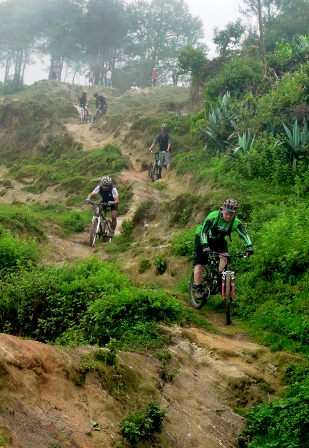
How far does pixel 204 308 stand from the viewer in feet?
30.9

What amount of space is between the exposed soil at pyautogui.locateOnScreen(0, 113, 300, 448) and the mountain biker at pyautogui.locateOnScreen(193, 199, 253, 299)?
947 millimetres

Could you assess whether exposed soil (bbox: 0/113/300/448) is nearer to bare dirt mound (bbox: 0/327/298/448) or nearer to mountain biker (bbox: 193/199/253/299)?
bare dirt mound (bbox: 0/327/298/448)

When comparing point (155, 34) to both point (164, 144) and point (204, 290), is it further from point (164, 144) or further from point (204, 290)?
point (204, 290)

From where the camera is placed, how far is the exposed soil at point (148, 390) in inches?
172

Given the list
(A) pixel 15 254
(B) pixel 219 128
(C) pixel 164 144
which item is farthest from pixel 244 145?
(A) pixel 15 254

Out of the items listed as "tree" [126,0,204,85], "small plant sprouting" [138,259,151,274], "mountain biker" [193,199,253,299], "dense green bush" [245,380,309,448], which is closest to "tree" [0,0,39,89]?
"tree" [126,0,204,85]

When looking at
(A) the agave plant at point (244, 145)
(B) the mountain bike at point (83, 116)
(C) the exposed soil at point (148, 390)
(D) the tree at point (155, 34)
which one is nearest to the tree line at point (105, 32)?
(D) the tree at point (155, 34)

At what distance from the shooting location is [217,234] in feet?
29.5

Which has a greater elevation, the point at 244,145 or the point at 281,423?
the point at 244,145

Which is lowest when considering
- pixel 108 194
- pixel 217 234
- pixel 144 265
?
pixel 144 265

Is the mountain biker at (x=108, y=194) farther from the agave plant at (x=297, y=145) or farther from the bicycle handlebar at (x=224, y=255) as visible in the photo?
the bicycle handlebar at (x=224, y=255)

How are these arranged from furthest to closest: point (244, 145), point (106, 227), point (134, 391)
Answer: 1. point (244, 145)
2. point (106, 227)
3. point (134, 391)

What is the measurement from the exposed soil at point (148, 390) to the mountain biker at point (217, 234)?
95cm

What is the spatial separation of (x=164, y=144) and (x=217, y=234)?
13.0 meters
